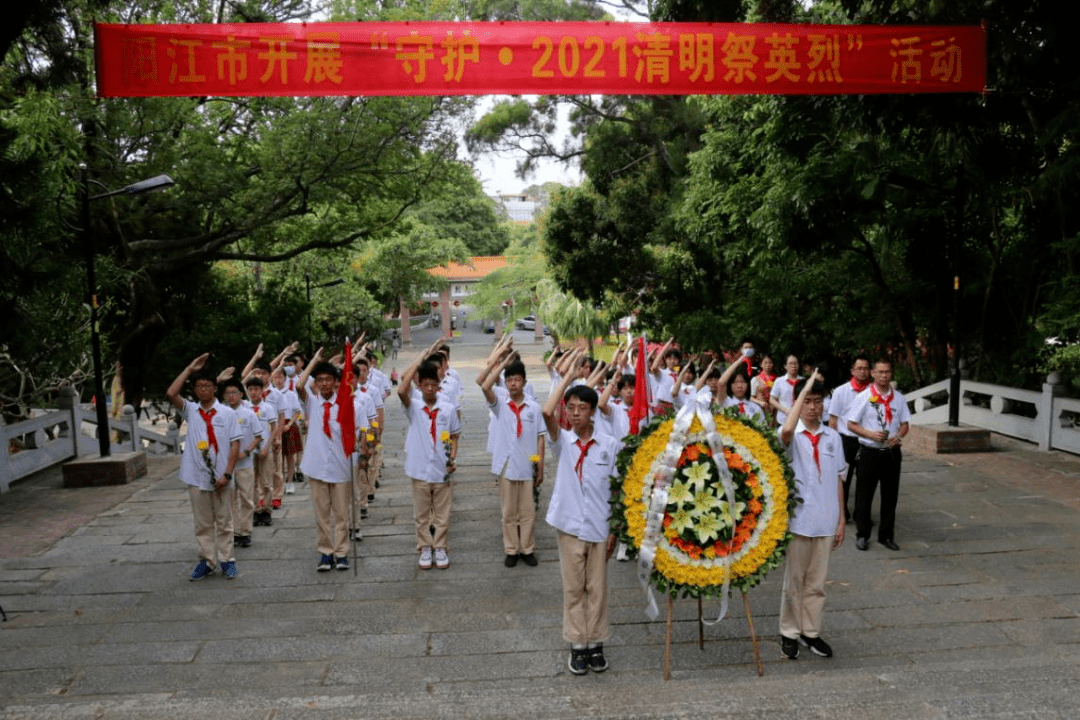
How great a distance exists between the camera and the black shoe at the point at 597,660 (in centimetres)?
560

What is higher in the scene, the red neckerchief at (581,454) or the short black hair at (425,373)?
the short black hair at (425,373)

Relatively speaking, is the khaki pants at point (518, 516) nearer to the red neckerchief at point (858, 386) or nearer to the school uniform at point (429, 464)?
the school uniform at point (429, 464)

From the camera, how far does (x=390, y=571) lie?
313 inches

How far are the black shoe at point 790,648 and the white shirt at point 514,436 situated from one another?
299cm

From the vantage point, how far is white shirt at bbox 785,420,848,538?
18.8ft

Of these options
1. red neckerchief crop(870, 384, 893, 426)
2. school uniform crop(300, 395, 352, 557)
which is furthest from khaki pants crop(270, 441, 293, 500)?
red neckerchief crop(870, 384, 893, 426)

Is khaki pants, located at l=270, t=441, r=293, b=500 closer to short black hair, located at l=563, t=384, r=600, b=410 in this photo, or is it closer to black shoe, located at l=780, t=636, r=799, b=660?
short black hair, located at l=563, t=384, r=600, b=410

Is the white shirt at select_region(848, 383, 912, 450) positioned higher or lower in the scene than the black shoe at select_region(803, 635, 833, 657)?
higher

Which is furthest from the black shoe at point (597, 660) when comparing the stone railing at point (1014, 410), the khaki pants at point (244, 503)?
the stone railing at point (1014, 410)

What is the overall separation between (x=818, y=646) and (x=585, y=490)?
1.82m

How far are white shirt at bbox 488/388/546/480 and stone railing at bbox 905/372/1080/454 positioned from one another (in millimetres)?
7934

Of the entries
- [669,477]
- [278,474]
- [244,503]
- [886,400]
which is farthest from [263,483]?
[886,400]

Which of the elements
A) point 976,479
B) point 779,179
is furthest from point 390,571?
point 779,179

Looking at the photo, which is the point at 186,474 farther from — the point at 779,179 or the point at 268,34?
the point at 779,179
